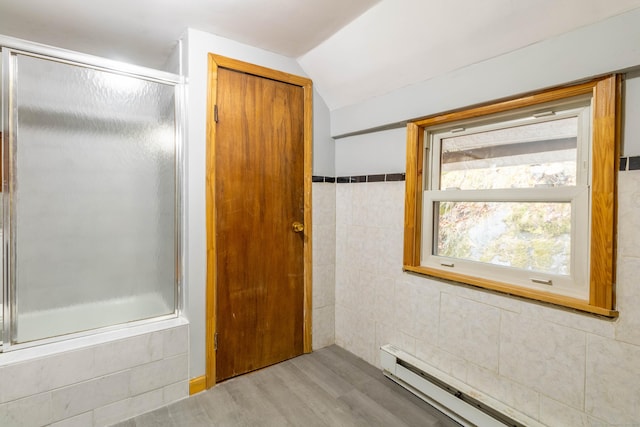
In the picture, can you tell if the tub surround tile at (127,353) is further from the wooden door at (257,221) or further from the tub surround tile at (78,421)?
the wooden door at (257,221)

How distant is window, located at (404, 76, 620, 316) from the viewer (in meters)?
1.22

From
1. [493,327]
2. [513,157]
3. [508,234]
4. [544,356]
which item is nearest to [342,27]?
[513,157]

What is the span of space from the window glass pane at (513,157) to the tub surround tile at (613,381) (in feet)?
2.22

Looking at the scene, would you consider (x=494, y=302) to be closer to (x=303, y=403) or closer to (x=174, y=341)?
(x=303, y=403)

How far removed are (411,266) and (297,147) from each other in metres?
1.12

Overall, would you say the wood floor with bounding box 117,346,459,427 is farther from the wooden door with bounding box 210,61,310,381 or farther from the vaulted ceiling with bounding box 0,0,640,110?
the vaulted ceiling with bounding box 0,0,640,110

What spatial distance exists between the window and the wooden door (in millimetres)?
816

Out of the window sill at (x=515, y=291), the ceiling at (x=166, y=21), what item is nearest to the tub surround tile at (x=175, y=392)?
the window sill at (x=515, y=291)

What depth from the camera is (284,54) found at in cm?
215

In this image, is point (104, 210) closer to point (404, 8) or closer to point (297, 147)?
point (297, 147)

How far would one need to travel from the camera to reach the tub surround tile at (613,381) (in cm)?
115

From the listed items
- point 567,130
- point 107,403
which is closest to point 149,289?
point 107,403

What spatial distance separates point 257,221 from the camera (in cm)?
207

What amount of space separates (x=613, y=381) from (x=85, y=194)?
9.21ft
